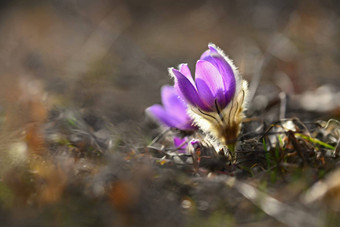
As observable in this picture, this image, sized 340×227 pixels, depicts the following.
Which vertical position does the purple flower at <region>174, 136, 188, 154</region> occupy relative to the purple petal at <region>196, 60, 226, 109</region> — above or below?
below

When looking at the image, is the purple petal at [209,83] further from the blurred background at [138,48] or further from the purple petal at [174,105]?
the blurred background at [138,48]

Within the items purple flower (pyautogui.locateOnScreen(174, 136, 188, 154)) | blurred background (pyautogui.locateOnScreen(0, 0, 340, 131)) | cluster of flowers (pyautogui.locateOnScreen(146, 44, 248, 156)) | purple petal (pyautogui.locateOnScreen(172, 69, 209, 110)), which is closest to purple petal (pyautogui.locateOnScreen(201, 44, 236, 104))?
cluster of flowers (pyautogui.locateOnScreen(146, 44, 248, 156))

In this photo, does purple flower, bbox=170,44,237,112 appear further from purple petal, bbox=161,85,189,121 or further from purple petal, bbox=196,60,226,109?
purple petal, bbox=161,85,189,121

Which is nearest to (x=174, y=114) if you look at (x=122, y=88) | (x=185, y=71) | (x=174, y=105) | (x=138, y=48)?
(x=174, y=105)

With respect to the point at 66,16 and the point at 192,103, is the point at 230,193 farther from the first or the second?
the point at 66,16

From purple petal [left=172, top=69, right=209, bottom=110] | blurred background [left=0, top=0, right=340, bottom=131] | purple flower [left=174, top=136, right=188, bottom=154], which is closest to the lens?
purple petal [left=172, top=69, right=209, bottom=110]

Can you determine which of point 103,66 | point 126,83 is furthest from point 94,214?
point 103,66

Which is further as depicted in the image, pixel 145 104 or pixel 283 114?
pixel 145 104

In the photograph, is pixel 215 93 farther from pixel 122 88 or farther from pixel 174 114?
pixel 122 88
